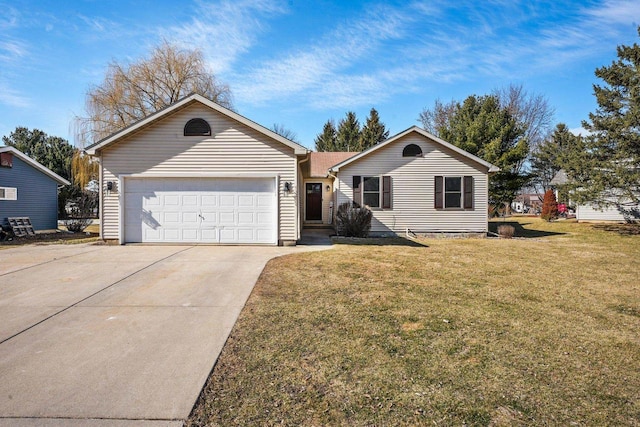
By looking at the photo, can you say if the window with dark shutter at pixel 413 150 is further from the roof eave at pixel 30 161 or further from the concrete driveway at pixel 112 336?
the roof eave at pixel 30 161

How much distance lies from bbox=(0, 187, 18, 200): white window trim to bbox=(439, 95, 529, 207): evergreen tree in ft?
79.1

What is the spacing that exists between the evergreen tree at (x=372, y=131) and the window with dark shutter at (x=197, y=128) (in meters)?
28.2

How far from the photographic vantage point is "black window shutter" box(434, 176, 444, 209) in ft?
47.3

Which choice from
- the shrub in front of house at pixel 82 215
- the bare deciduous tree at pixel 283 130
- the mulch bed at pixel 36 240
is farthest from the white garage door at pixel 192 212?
the bare deciduous tree at pixel 283 130

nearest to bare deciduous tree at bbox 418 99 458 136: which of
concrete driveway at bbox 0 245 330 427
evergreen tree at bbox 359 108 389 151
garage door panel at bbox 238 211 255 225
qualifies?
evergreen tree at bbox 359 108 389 151

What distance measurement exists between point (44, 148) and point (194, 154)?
33031 mm

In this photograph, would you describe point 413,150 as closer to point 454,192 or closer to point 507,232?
point 454,192

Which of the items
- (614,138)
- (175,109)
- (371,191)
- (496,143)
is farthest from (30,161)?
(614,138)

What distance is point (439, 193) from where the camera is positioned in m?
14.5

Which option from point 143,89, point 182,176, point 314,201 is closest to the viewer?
point 182,176

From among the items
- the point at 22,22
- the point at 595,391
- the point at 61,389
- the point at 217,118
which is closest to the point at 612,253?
the point at 595,391

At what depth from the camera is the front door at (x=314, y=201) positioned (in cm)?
1912

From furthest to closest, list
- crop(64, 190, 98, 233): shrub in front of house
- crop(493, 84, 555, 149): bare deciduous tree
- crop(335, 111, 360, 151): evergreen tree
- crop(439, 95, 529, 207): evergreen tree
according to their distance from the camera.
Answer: crop(335, 111, 360, 151): evergreen tree → crop(493, 84, 555, 149): bare deciduous tree → crop(439, 95, 529, 207): evergreen tree → crop(64, 190, 98, 233): shrub in front of house

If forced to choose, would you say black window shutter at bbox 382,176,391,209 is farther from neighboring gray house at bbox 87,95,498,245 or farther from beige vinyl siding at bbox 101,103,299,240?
beige vinyl siding at bbox 101,103,299,240
